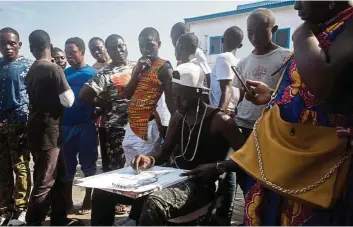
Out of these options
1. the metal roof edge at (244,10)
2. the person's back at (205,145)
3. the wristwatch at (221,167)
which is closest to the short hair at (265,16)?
the person's back at (205,145)

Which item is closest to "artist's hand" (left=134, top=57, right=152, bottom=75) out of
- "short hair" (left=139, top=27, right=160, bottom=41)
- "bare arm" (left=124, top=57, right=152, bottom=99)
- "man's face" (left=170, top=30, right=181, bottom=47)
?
"bare arm" (left=124, top=57, right=152, bottom=99)

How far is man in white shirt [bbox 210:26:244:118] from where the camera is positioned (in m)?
3.35

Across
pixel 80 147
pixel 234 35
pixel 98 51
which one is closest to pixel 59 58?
pixel 98 51

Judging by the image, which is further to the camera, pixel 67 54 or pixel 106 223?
pixel 67 54

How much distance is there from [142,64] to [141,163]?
1240mm

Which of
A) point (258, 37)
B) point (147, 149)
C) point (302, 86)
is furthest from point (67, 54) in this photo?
point (302, 86)

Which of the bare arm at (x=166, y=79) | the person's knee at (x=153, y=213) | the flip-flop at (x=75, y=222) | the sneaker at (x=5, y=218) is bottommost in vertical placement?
the flip-flop at (x=75, y=222)

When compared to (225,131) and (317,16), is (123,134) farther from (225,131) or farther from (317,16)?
(317,16)

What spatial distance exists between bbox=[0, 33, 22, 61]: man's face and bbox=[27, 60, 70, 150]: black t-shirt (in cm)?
83

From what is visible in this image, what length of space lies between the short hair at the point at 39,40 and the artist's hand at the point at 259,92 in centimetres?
215

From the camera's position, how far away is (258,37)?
9.37 feet

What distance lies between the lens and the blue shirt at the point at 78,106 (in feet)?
13.0

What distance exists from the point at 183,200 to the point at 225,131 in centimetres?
54

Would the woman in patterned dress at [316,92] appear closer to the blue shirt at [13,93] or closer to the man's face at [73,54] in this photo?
the blue shirt at [13,93]
